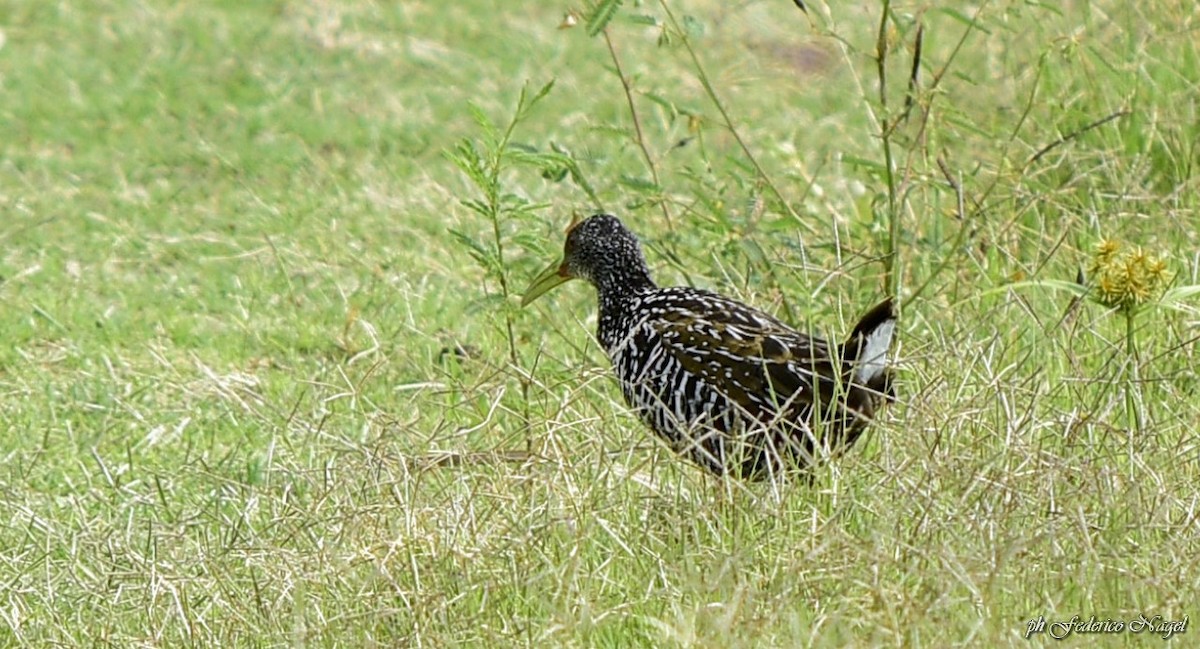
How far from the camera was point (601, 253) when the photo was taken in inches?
207

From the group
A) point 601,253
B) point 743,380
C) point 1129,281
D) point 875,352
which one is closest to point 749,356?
point 743,380

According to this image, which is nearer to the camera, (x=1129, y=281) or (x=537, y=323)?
(x=1129, y=281)

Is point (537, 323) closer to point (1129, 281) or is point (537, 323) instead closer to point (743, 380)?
point (743, 380)

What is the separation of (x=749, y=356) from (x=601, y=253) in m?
0.74

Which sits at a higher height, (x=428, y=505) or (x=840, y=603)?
(x=840, y=603)

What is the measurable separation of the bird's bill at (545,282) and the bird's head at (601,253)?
2cm

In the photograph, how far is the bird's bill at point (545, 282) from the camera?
5.48 m

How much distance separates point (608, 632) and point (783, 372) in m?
0.90

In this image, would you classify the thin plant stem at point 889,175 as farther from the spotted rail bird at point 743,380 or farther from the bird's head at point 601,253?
the bird's head at point 601,253

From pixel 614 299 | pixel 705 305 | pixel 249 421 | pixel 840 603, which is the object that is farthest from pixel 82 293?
pixel 840 603

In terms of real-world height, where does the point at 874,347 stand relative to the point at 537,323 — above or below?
above

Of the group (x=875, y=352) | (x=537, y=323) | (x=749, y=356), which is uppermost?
(x=875, y=352)

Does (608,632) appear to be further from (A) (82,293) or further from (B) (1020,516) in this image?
(A) (82,293)

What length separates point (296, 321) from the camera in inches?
257
